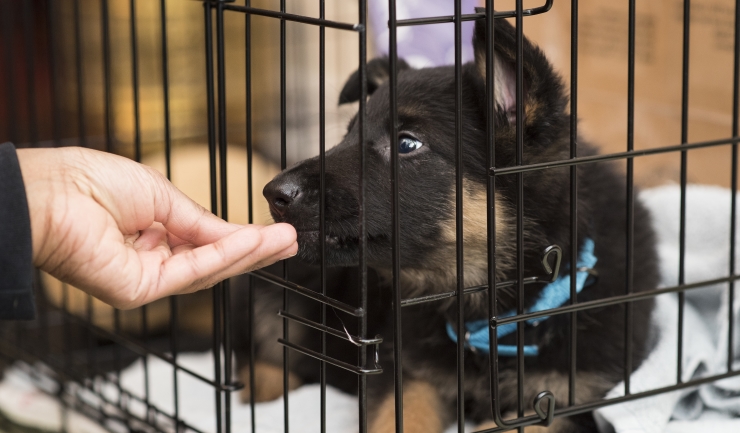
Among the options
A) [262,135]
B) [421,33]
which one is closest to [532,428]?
[421,33]

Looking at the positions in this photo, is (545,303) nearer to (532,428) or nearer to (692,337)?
(532,428)

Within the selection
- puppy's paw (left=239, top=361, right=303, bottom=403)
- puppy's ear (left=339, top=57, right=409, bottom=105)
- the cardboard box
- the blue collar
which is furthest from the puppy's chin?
the cardboard box

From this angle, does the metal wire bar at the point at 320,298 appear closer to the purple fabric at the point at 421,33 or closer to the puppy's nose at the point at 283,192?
the puppy's nose at the point at 283,192

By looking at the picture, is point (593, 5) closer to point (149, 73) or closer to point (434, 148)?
point (434, 148)

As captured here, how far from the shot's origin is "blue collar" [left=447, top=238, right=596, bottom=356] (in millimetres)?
1830

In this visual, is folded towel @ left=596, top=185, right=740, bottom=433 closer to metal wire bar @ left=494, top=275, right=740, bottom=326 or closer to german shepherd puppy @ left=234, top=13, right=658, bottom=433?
german shepherd puppy @ left=234, top=13, right=658, bottom=433

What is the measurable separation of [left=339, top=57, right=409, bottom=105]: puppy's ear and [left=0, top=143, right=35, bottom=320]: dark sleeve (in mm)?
1032

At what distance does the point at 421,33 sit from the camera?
3.04 metres

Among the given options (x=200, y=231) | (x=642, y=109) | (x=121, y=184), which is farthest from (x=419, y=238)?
(x=642, y=109)

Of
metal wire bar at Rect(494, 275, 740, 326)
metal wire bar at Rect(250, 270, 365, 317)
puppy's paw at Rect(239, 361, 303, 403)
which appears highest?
metal wire bar at Rect(250, 270, 365, 317)

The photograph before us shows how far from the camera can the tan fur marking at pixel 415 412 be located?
1.97m

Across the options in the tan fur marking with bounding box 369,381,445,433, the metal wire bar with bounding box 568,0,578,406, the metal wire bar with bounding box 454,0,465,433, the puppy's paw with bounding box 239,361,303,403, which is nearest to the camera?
the metal wire bar with bounding box 454,0,465,433

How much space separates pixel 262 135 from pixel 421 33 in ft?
3.55

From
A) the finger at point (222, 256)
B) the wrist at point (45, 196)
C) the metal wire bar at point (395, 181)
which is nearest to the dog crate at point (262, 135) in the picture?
the metal wire bar at point (395, 181)
